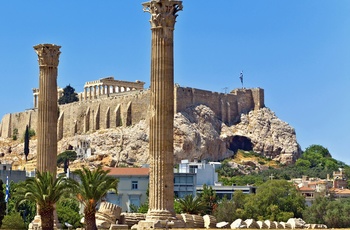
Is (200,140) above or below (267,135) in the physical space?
below

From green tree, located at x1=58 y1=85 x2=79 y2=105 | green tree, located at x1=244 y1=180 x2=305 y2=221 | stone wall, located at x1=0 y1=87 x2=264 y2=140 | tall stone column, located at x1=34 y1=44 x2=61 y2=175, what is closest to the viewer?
tall stone column, located at x1=34 y1=44 x2=61 y2=175

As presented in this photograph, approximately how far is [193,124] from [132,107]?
30.6 feet

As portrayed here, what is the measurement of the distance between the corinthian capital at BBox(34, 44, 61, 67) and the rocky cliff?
246 feet

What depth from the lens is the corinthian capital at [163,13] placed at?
105 feet

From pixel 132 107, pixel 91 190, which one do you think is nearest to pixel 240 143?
pixel 132 107

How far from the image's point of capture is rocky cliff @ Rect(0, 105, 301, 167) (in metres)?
118

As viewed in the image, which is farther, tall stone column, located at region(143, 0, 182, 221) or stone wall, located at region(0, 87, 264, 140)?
stone wall, located at region(0, 87, 264, 140)

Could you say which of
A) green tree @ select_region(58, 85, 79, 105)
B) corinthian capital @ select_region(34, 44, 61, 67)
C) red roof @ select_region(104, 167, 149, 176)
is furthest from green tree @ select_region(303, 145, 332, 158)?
corinthian capital @ select_region(34, 44, 61, 67)

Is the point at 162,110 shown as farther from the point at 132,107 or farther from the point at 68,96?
the point at 68,96

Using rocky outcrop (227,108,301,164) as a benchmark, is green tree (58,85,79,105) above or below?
above

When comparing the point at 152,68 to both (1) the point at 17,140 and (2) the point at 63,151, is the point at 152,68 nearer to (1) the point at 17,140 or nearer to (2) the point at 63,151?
(2) the point at 63,151

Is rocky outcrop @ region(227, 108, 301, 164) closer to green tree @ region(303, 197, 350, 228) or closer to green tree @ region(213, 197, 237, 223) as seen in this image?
green tree @ region(303, 197, 350, 228)

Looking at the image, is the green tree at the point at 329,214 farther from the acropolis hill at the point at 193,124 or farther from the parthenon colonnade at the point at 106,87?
the parthenon colonnade at the point at 106,87

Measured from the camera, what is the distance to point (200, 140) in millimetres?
120875
